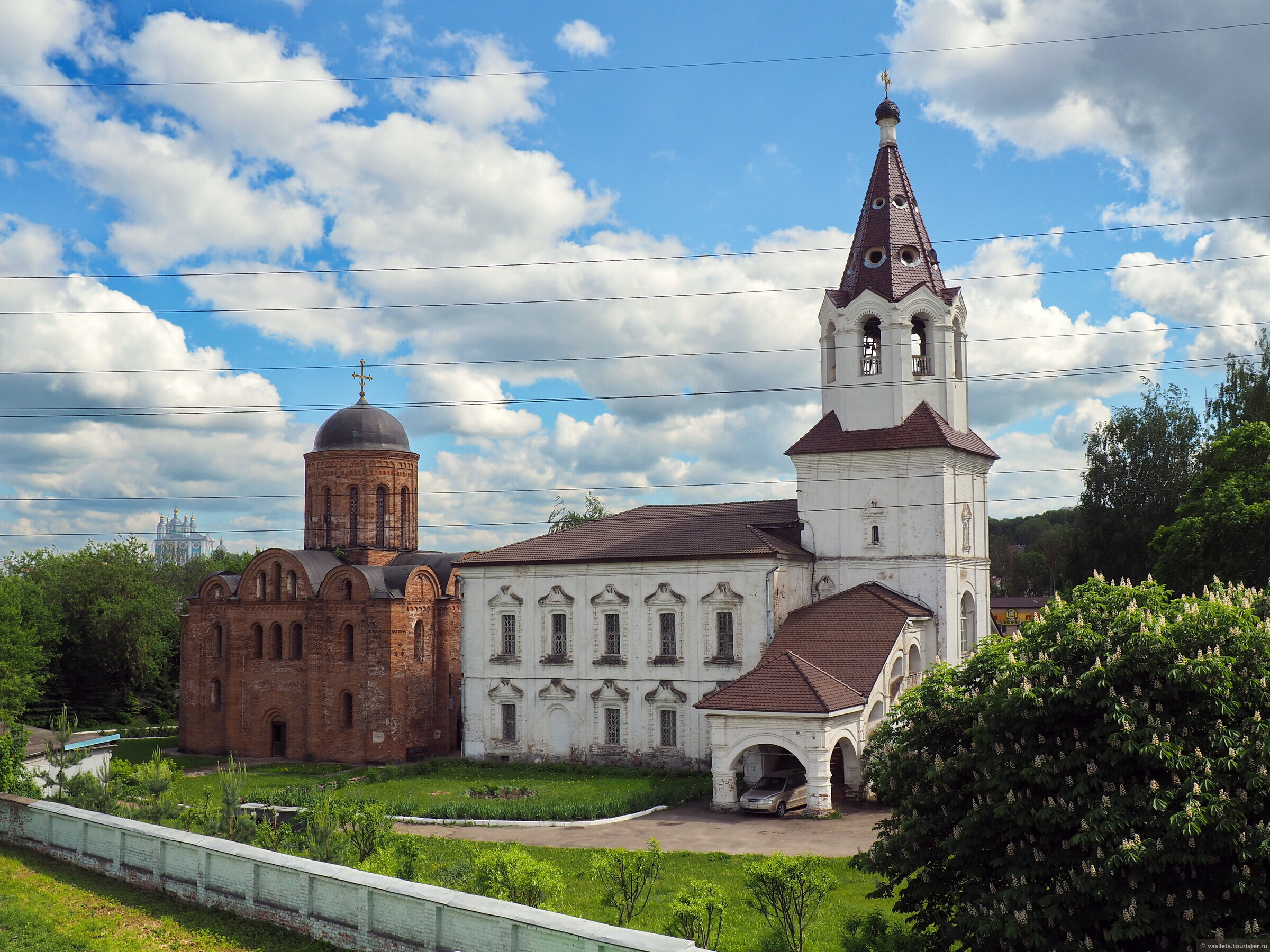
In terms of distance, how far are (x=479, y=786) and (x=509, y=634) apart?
7078mm

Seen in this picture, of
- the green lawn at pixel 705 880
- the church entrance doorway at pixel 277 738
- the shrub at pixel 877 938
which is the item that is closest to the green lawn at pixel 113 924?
the green lawn at pixel 705 880

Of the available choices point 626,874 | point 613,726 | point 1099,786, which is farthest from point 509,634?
point 1099,786

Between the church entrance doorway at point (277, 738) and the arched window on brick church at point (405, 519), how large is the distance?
8.85 metres

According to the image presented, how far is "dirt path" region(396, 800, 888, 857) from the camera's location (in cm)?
2133

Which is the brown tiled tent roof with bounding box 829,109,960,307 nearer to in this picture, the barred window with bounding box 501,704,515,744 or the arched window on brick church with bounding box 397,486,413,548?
the barred window with bounding box 501,704,515,744

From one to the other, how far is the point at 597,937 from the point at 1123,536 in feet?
130

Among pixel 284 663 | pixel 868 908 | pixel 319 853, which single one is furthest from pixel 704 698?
pixel 284 663

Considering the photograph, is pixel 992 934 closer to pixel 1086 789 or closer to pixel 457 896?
pixel 1086 789

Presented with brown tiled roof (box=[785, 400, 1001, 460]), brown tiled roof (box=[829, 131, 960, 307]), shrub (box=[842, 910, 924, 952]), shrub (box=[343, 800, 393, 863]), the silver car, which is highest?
brown tiled roof (box=[829, 131, 960, 307])

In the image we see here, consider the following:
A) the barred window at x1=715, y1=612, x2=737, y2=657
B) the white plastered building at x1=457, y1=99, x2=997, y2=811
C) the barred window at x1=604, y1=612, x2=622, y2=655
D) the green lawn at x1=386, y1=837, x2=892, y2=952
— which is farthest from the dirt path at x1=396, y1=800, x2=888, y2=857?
the barred window at x1=604, y1=612, x2=622, y2=655

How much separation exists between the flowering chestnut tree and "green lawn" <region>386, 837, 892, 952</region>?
305 centimetres

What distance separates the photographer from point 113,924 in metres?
13.8

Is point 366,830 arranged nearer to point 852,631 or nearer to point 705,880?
point 705,880

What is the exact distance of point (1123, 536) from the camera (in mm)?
43594
